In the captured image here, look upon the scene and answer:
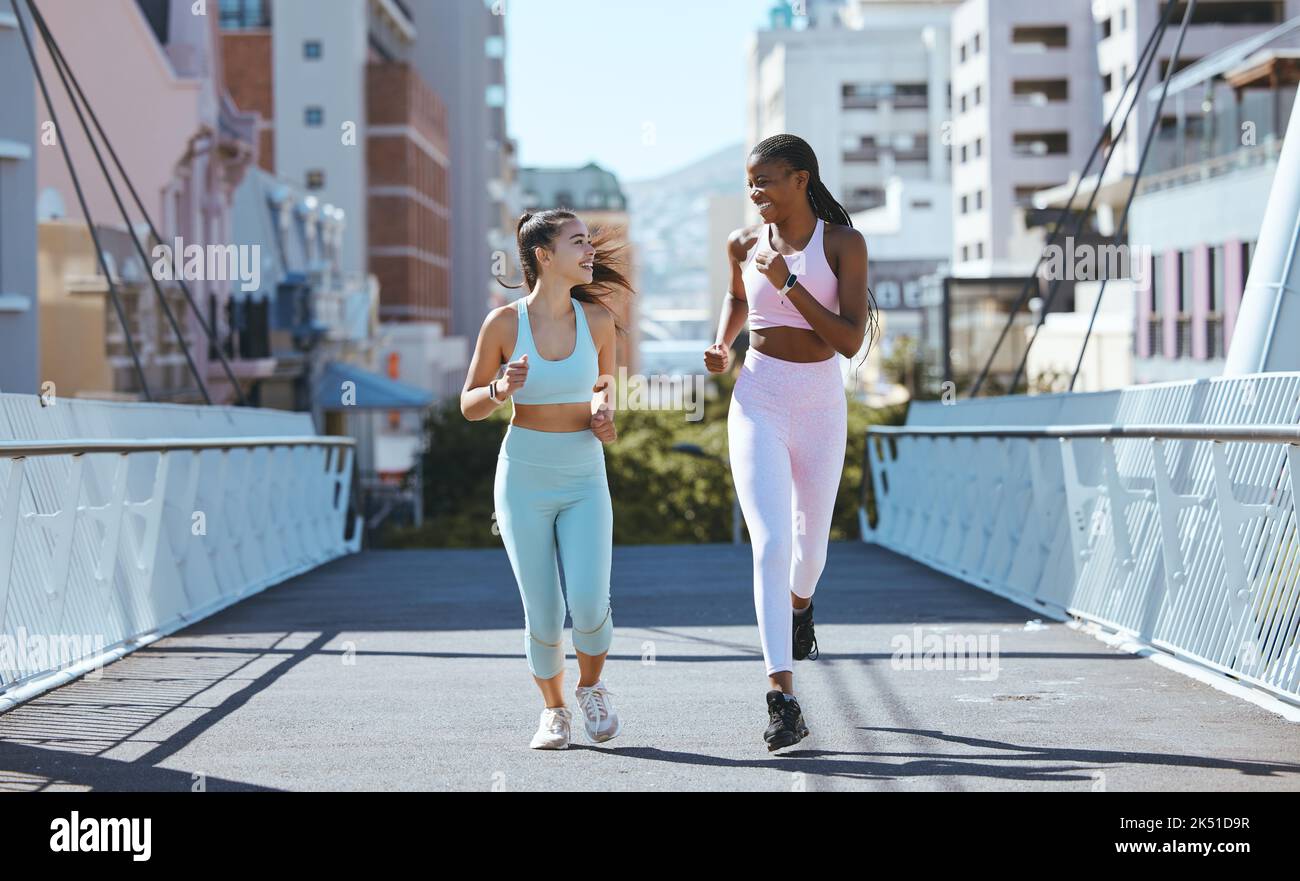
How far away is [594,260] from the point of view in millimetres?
6543

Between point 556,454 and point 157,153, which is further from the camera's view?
point 157,153

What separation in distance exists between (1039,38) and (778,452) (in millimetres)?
84839

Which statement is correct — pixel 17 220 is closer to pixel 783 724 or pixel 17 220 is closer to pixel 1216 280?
pixel 783 724

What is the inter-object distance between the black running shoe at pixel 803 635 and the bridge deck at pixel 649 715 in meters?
0.22

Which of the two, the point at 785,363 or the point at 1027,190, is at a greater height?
the point at 1027,190

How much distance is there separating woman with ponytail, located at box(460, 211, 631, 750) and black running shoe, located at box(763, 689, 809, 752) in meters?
0.52

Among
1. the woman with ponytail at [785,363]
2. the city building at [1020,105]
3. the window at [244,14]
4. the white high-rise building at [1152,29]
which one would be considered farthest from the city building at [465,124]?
the woman with ponytail at [785,363]

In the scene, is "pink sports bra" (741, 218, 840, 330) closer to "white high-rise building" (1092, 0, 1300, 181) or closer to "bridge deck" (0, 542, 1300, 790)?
"bridge deck" (0, 542, 1300, 790)

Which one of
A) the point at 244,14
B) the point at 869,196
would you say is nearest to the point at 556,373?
the point at 244,14

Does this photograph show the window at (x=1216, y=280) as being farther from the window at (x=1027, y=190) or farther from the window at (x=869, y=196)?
the window at (x=869, y=196)

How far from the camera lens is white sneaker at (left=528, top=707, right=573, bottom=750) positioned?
621cm

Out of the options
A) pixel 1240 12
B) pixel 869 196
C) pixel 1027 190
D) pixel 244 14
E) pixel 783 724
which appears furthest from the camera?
pixel 869 196

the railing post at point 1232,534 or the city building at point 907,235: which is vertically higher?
the city building at point 907,235

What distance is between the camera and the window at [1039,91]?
87.1 metres
